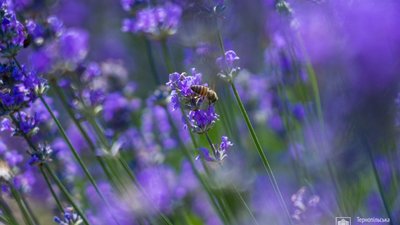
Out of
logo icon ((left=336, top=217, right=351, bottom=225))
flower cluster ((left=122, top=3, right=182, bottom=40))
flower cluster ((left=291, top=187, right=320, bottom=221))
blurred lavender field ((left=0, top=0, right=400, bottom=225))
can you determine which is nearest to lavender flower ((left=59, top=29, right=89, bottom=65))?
blurred lavender field ((left=0, top=0, right=400, bottom=225))

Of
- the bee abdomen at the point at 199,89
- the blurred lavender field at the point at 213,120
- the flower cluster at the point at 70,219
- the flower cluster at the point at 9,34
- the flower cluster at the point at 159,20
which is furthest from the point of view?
the flower cluster at the point at 159,20

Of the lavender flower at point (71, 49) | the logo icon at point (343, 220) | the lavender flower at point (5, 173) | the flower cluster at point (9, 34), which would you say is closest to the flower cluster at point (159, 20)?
the lavender flower at point (71, 49)

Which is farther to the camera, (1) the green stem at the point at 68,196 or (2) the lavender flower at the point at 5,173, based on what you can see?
(2) the lavender flower at the point at 5,173

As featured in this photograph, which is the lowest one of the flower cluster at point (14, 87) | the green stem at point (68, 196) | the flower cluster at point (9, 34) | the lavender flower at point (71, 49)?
the green stem at point (68, 196)

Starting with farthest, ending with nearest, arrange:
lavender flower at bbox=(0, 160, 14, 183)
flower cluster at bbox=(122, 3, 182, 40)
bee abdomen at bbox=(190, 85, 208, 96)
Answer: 1. flower cluster at bbox=(122, 3, 182, 40)
2. lavender flower at bbox=(0, 160, 14, 183)
3. bee abdomen at bbox=(190, 85, 208, 96)

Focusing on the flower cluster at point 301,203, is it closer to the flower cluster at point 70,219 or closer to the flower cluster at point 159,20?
the flower cluster at point 70,219

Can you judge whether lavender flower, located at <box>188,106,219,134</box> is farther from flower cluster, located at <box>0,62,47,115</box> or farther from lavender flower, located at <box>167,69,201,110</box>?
flower cluster, located at <box>0,62,47,115</box>

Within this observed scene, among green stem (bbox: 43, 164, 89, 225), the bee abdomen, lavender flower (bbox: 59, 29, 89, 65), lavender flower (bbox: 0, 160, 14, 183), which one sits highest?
lavender flower (bbox: 59, 29, 89, 65)

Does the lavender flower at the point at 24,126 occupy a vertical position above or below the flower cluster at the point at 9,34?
below

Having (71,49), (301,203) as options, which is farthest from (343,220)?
(71,49)

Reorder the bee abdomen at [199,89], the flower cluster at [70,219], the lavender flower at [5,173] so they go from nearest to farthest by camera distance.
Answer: the bee abdomen at [199,89], the flower cluster at [70,219], the lavender flower at [5,173]
